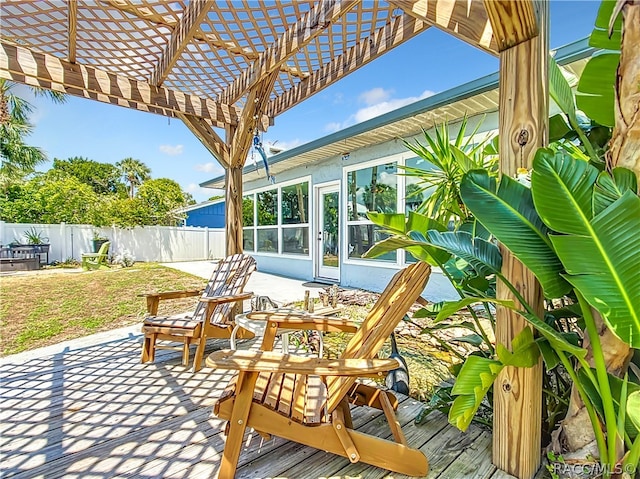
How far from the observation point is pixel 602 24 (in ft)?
4.84

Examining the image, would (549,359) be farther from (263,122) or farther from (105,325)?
(105,325)

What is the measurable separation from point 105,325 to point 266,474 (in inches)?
170

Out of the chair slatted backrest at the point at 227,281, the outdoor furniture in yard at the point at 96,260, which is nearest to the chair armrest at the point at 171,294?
the chair slatted backrest at the point at 227,281

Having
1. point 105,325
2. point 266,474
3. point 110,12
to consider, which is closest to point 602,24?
point 266,474

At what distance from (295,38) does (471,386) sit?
279cm

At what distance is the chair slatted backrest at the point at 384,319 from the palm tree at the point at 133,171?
27.7 m

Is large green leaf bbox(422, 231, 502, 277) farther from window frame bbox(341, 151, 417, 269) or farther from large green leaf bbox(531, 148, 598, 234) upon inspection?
window frame bbox(341, 151, 417, 269)

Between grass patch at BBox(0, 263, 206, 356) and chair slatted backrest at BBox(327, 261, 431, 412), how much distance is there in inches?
165

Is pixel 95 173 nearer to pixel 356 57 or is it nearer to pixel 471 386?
pixel 356 57

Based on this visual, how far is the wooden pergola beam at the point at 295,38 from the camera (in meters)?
2.36

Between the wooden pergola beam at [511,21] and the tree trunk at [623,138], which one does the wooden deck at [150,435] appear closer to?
the tree trunk at [623,138]

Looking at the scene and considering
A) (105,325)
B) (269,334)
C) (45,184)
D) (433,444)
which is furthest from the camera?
(45,184)

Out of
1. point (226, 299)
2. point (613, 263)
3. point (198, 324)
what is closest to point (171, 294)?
point (198, 324)

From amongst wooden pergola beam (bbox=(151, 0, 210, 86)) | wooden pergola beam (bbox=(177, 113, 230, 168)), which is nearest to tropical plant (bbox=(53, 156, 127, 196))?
wooden pergola beam (bbox=(177, 113, 230, 168))
